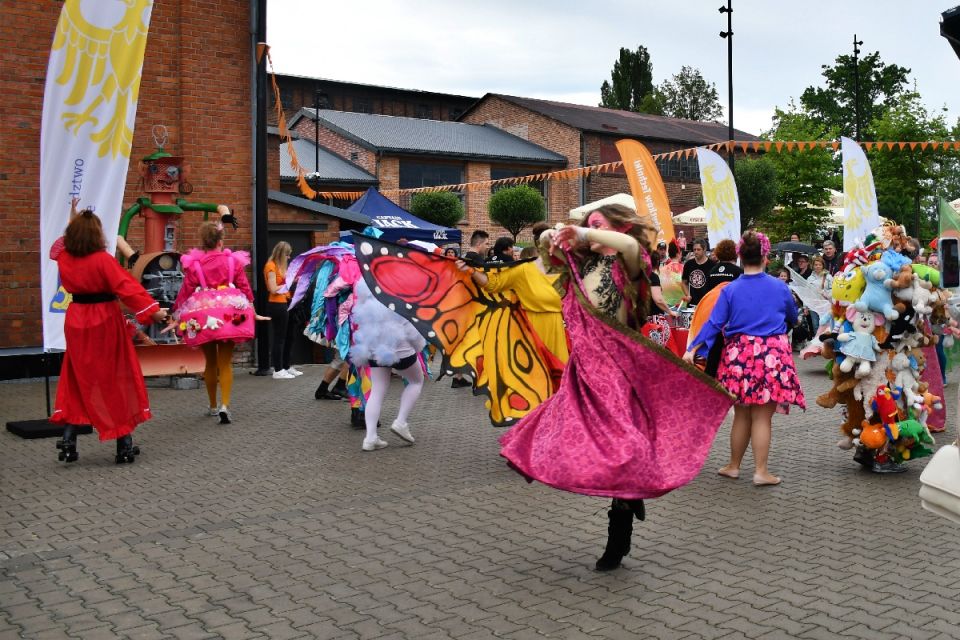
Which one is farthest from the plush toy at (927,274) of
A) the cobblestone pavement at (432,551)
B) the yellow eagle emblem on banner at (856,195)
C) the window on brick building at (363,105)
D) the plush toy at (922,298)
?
the window on brick building at (363,105)

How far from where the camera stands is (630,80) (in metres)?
79.4

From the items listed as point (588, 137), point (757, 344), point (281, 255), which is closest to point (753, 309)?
point (757, 344)

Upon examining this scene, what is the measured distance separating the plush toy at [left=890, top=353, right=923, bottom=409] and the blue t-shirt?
0.88m

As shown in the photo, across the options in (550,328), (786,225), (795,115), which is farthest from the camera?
(795,115)

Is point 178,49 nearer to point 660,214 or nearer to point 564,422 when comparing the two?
point 660,214

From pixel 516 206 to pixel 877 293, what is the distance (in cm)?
3222

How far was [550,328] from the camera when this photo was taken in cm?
802

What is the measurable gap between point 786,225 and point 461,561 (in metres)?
35.4

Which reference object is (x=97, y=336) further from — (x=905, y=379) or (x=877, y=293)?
(x=905, y=379)

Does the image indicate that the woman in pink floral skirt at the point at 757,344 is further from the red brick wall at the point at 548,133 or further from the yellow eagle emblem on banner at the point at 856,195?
the red brick wall at the point at 548,133

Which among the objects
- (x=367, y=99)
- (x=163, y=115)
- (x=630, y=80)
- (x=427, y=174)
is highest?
(x=630, y=80)

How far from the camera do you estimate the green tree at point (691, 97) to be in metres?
85.5

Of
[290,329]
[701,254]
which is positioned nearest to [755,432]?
[701,254]

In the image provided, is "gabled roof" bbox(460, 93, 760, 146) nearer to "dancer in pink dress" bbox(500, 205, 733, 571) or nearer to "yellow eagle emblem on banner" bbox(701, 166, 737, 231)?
"yellow eagle emblem on banner" bbox(701, 166, 737, 231)
